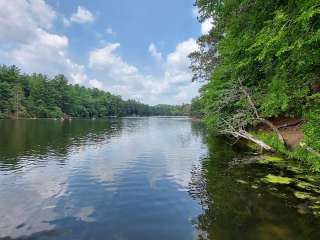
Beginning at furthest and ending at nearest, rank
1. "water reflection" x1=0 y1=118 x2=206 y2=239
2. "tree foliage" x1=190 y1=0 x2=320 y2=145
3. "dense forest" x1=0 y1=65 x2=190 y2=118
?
"dense forest" x1=0 y1=65 x2=190 y2=118
"tree foliage" x1=190 y1=0 x2=320 y2=145
"water reflection" x1=0 y1=118 x2=206 y2=239

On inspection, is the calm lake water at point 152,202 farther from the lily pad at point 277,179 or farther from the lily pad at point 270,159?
the lily pad at point 270,159

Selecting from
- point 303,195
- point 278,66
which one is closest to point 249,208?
point 303,195

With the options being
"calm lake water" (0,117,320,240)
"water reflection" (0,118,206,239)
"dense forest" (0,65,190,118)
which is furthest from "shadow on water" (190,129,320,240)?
"dense forest" (0,65,190,118)

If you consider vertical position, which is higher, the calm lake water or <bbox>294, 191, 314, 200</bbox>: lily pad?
<bbox>294, 191, 314, 200</bbox>: lily pad

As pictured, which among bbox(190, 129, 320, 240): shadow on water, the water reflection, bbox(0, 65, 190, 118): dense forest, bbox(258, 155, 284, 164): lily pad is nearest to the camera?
bbox(190, 129, 320, 240): shadow on water

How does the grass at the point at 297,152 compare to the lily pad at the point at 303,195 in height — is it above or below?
above

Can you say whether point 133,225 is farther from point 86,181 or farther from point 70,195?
point 86,181

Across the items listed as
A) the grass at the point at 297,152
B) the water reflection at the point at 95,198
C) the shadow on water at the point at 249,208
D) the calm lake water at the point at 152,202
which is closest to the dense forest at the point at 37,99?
the water reflection at the point at 95,198

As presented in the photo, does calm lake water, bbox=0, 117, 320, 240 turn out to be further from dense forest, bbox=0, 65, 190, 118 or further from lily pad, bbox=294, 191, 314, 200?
dense forest, bbox=0, 65, 190, 118

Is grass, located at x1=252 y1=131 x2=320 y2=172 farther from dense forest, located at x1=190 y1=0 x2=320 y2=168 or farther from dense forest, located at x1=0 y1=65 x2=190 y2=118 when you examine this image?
dense forest, located at x1=0 y1=65 x2=190 y2=118

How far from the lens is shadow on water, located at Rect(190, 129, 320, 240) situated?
6.91 meters

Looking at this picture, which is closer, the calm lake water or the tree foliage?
the calm lake water

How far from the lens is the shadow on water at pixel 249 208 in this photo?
6910mm

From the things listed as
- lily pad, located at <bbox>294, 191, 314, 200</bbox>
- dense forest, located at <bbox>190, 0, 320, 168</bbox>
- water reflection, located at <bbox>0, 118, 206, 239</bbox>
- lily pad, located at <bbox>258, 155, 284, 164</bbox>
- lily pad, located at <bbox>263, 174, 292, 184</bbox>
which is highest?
dense forest, located at <bbox>190, 0, 320, 168</bbox>
